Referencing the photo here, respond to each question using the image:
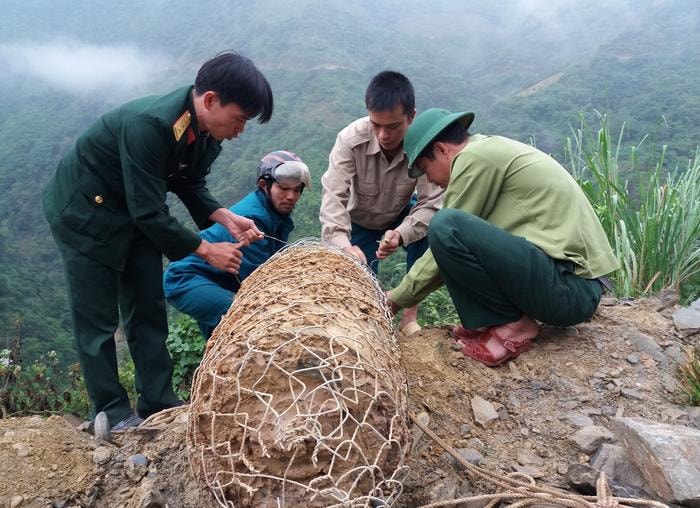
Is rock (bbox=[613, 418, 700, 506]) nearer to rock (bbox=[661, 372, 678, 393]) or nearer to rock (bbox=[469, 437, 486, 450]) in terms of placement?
rock (bbox=[469, 437, 486, 450])

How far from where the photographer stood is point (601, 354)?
2.46 metres

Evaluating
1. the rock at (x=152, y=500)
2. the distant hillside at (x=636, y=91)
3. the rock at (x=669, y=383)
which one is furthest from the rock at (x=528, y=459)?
the distant hillside at (x=636, y=91)

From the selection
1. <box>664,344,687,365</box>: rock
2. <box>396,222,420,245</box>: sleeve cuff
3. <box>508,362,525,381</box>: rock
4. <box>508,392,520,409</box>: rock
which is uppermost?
<box>396,222,420,245</box>: sleeve cuff

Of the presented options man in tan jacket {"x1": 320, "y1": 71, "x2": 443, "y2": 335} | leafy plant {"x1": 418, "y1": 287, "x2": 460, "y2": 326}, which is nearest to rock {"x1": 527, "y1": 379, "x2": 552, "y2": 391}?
man in tan jacket {"x1": 320, "y1": 71, "x2": 443, "y2": 335}

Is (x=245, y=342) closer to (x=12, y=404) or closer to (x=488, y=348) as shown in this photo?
(x=488, y=348)

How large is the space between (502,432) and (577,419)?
30cm

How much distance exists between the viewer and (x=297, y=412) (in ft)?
5.04

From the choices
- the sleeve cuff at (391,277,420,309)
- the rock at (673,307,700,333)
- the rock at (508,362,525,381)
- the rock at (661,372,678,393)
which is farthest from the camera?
the rock at (673,307,700,333)

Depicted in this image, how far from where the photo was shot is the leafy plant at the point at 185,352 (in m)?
4.36

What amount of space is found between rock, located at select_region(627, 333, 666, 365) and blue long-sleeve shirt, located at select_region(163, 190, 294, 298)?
1938mm

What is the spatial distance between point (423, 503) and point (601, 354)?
1.27 metres

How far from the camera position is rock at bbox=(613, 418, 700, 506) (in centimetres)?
151

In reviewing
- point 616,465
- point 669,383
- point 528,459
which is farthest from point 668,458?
point 669,383

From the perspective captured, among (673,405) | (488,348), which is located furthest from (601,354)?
(488,348)
